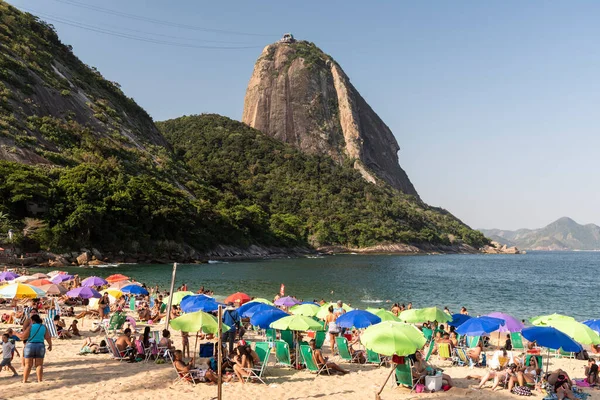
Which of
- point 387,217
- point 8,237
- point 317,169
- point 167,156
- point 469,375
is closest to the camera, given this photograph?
point 469,375

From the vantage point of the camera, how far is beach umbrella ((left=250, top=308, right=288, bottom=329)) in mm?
13219

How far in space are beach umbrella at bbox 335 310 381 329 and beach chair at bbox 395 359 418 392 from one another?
2.59m

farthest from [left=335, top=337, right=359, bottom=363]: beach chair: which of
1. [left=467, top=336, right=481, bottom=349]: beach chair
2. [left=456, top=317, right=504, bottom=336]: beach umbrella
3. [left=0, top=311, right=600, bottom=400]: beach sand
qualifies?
[left=467, top=336, right=481, bottom=349]: beach chair

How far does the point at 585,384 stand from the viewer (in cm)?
1201

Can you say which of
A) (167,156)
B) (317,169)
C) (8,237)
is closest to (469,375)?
(8,237)

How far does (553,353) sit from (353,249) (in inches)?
4579

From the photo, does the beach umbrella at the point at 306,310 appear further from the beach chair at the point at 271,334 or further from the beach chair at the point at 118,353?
the beach chair at the point at 118,353

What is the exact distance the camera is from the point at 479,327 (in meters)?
13.6

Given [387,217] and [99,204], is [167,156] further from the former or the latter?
[387,217]

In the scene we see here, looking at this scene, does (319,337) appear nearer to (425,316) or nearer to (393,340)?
(425,316)

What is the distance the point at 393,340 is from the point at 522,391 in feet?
13.3

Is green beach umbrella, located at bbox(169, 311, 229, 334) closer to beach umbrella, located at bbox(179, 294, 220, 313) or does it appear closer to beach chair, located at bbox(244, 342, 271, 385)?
beach chair, located at bbox(244, 342, 271, 385)

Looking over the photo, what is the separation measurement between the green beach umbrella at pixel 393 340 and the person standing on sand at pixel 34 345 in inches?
278

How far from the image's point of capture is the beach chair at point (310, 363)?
12414mm
